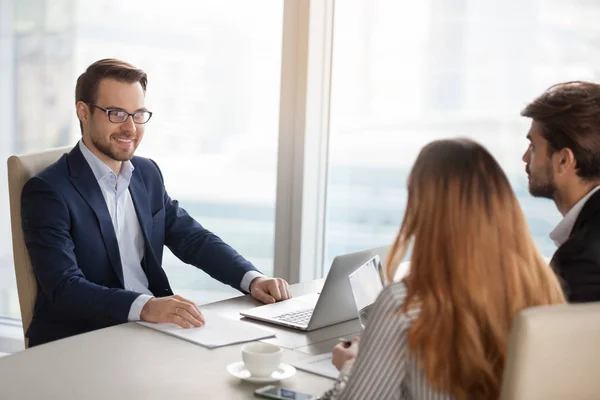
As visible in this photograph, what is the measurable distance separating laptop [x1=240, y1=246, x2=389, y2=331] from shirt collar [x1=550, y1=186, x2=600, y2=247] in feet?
Result: 1.47

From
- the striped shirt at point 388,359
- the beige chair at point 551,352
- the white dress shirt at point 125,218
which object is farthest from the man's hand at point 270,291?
the beige chair at point 551,352

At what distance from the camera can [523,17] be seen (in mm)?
3551

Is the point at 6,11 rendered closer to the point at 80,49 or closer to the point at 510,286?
the point at 80,49

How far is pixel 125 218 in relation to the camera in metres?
2.85

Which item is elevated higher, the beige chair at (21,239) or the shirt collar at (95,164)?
the shirt collar at (95,164)

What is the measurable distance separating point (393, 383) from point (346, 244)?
99.1 inches

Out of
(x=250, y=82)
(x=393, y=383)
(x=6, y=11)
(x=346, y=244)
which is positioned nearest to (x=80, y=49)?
(x=6, y=11)

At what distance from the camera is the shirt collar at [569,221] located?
2.25m

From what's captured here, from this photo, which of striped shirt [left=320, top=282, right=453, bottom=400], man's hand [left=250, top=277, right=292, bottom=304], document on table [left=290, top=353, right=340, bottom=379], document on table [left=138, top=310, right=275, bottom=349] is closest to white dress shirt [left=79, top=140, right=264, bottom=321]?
man's hand [left=250, top=277, right=292, bottom=304]

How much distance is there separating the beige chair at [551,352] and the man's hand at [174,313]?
95 cm

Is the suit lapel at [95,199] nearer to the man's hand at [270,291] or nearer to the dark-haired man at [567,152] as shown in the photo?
the man's hand at [270,291]

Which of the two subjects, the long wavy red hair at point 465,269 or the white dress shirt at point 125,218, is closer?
the long wavy red hair at point 465,269

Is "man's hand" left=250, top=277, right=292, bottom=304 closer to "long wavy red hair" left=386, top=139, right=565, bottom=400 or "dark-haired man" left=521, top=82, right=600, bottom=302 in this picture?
"dark-haired man" left=521, top=82, right=600, bottom=302

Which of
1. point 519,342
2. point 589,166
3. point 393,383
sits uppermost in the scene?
point 589,166
